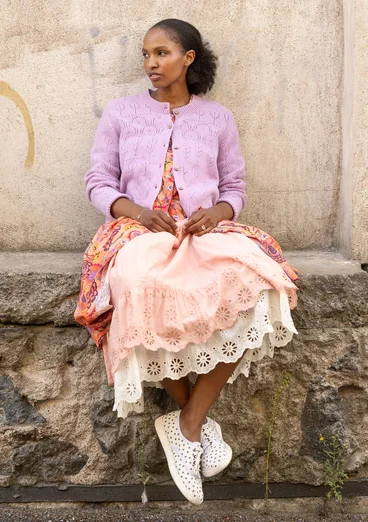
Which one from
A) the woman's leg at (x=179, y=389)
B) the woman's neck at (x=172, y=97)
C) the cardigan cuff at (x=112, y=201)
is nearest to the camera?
the woman's leg at (x=179, y=389)

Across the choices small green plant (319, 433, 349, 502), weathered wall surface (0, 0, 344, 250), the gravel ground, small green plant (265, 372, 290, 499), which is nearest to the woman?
weathered wall surface (0, 0, 344, 250)

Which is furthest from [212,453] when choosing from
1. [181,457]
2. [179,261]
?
[179,261]

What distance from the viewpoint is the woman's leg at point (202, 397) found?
282 centimetres

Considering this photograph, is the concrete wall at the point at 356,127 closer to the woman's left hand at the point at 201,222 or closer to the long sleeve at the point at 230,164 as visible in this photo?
the long sleeve at the point at 230,164

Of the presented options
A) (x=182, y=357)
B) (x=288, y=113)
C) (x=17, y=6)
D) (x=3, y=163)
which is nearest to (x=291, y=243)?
(x=288, y=113)

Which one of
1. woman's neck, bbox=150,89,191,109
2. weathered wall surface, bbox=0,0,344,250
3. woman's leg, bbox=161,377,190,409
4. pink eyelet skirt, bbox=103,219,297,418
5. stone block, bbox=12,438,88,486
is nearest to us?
pink eyelet skirt, bbox=103,219,297,418

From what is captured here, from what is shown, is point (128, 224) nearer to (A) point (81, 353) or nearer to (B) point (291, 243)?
(A) point (81, 353)

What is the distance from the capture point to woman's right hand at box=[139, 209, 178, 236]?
2922 mm

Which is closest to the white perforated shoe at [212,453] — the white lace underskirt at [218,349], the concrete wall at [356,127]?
the white lace underskirt at [218,349]

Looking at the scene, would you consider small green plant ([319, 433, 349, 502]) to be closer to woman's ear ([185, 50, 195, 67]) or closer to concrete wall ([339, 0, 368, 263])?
concrete wall ([339, 0, 368, 263])

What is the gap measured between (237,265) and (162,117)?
0.90 m

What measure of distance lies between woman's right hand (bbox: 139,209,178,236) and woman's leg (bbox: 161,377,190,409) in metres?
0.58

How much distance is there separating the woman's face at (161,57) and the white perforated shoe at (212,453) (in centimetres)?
148

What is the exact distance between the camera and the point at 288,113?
3.55m
